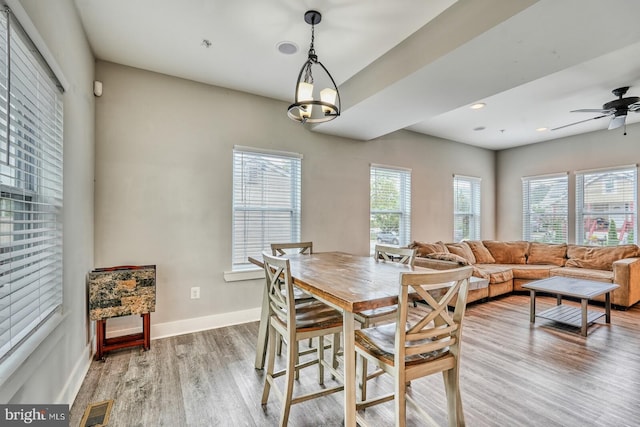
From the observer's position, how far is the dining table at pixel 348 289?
141 centimetres

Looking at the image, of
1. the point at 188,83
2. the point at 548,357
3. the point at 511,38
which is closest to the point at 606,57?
the point at 511,38

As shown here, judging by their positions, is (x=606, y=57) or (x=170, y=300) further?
(x=170, y=300)

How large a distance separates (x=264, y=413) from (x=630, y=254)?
18.1 ft

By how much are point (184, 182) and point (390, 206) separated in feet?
10.3

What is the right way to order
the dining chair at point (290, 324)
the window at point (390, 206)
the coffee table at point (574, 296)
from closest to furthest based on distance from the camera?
1. the dining chair at point (290, 324)
2. the coffee table at point (574, 296)
3. the window at point (390, 206)

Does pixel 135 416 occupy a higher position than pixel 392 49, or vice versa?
pixel 392 49

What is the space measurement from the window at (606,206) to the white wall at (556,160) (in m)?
0.11

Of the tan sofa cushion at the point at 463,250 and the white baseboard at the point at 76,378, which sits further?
the tan sofa cushion at the point at 463,250

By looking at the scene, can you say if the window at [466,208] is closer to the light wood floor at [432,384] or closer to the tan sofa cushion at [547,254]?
the tan sofa cushion at [547,254]

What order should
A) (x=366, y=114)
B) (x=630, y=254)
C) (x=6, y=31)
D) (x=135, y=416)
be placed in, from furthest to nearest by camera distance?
(x=630, y=254) < (x=366, y=114) < (x=135, y=416) < (x=6, y=31)

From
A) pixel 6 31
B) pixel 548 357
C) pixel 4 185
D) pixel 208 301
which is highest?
pixel 6 31

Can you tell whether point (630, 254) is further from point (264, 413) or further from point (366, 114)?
point (264, 413)

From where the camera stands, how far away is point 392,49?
2.67 m

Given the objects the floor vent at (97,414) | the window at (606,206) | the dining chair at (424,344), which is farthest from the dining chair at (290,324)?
the window at (606,206)
